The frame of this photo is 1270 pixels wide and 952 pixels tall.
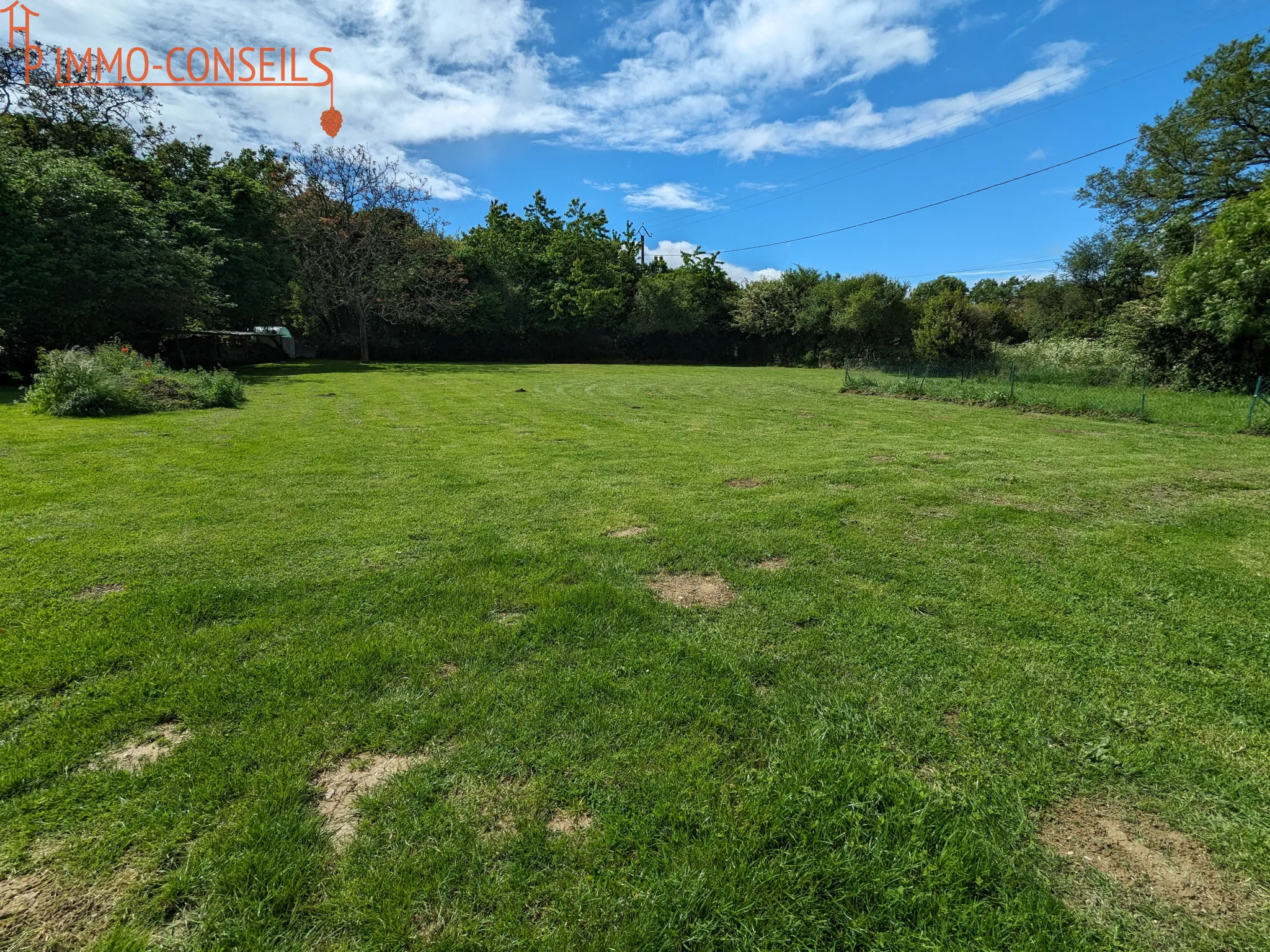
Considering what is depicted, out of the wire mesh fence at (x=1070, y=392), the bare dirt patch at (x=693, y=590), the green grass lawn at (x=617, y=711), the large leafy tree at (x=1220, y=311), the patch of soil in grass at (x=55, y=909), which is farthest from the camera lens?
the large leafy tree at (x=1220, y=311)

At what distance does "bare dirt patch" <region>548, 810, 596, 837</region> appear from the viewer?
1795 millimetres

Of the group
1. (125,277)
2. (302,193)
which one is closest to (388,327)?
(302,193)

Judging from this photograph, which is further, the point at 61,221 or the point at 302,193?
the point at 302,193

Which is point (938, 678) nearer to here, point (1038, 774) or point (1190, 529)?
point (1038, 774)

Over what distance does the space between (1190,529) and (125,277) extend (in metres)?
21.0

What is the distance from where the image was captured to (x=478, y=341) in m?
31.8

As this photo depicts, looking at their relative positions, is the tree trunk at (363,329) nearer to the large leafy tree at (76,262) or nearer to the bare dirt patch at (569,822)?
the large leafy tree at (76,262)

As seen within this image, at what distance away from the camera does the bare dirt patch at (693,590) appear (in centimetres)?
339

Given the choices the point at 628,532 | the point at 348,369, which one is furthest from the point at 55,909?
the point at 348,369

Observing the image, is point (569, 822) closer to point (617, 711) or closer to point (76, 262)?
point (617, 711)

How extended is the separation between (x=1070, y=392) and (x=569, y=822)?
18.0 m

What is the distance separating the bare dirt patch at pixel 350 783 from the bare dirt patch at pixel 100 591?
7.61 feet

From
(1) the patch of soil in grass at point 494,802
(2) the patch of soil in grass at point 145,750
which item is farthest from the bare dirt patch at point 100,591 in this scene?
(1) the patch of soil in grass at point 494,802

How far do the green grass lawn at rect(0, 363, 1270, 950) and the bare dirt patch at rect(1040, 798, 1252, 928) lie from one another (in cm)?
4
